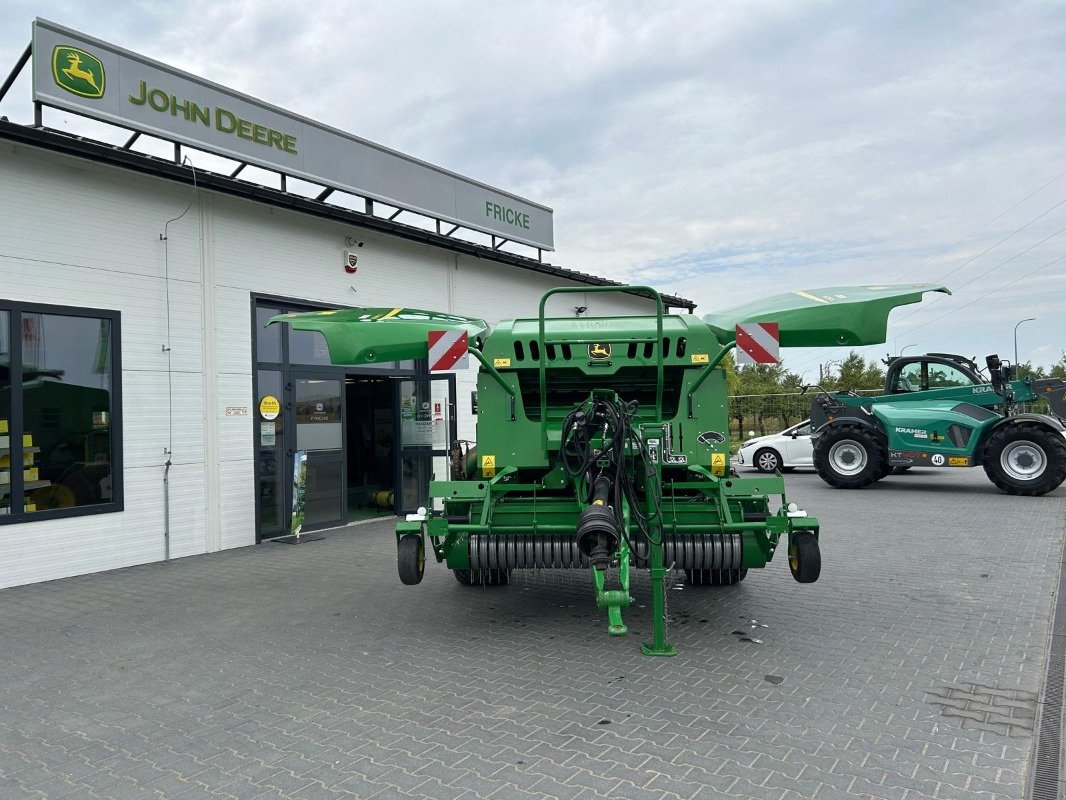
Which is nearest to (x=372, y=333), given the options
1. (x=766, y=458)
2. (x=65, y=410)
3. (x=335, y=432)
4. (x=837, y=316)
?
(x=837, y=316)

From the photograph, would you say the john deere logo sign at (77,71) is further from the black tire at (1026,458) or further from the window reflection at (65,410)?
the black tire at (1026,458)

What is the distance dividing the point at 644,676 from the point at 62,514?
6.14m

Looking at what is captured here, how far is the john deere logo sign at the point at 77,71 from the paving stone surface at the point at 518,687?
451 centimetres

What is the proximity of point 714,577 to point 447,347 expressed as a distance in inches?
121

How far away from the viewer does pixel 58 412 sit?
7.43 m

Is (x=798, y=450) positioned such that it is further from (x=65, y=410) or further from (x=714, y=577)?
(x=65, y=410)

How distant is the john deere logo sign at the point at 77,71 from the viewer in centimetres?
761

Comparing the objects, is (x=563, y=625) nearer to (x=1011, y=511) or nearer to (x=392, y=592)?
(x=392, y=592)

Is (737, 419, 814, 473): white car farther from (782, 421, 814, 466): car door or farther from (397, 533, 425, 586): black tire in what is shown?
(397, 533, 425, 586): black tire

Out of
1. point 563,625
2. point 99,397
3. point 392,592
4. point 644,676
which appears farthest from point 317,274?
point 644,676

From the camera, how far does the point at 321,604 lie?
6273mm

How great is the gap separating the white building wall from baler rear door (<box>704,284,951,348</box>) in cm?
613

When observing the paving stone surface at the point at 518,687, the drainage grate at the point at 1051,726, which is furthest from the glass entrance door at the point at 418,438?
the drainage grate at the point at 1051,726

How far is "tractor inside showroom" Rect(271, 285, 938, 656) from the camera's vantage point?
15.7ft
